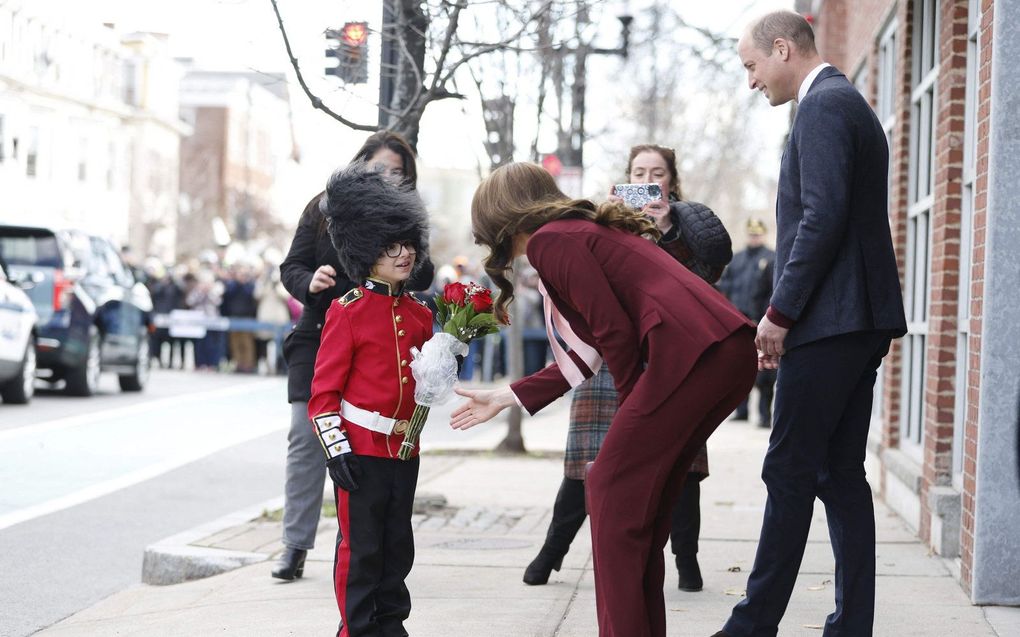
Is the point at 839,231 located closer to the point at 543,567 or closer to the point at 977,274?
the point at 977,274

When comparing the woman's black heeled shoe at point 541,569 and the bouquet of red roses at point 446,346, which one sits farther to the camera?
the woman's black heeled shoe at point 541,569

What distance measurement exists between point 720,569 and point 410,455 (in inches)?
96.6

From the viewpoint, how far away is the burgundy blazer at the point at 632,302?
397 centimetres

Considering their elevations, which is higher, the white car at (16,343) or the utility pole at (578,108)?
the utility pole at (578,108)

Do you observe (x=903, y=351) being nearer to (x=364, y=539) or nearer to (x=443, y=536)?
(x=443, y=536)

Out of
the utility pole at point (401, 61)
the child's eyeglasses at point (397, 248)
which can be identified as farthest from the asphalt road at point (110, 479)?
the utility pole at point (401, 61)

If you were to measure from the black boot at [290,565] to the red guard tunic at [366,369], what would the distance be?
179cm

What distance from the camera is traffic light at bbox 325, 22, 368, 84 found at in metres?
8.31

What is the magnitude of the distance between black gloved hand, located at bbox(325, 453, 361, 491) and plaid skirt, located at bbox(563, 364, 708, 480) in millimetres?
1641

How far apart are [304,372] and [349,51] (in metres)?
2.76

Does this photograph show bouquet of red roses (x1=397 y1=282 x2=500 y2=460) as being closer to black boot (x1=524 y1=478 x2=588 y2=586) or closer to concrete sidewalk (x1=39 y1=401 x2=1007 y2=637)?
concrete sidewalk (x1=39 y1=401 x2=1007 y2=637)

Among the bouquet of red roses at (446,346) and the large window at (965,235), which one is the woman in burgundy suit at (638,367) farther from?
the large window at (965,235)

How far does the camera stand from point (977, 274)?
5.71m

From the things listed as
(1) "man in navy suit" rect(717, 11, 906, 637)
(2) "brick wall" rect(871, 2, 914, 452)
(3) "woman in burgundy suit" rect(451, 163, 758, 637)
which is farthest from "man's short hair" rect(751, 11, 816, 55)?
(2) "brick wall" rect(871, 2, 914, 452)
